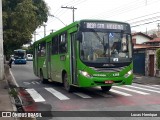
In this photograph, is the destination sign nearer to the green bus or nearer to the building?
the green bus

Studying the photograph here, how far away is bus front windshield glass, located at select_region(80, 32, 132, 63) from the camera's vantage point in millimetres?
12156

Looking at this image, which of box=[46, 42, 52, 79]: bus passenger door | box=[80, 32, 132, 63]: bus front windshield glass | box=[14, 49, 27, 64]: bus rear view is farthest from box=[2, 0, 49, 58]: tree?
box=[80, 32, 132, 63]: bus front windshield glass

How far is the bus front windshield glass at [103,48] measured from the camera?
39.9 feet

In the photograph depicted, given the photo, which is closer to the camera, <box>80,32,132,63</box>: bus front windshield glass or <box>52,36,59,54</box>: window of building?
<box>80,32,132,63</box>: bus front windshield glass

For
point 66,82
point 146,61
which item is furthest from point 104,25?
point 146,61

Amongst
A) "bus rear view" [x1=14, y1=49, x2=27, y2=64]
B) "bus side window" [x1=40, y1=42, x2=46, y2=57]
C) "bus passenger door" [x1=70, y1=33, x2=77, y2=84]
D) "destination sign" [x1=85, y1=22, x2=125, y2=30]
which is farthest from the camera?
"bus rear view" [x1=14, y1=49, x2=27, y2=64]

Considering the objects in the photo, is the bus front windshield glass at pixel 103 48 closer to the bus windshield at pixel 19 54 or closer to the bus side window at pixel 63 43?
the bus side window at pixel 63 43

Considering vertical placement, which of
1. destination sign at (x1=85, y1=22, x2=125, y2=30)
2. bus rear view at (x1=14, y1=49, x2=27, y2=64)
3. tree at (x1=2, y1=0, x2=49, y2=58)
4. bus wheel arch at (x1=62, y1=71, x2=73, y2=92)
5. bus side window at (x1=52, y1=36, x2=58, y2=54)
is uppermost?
tree at (x1=2, y1=0, x2=49, y2=58)

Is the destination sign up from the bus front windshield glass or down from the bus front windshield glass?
up

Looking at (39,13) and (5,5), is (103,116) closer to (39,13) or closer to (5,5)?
(5,5)

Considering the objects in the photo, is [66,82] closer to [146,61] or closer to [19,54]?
[146,61]

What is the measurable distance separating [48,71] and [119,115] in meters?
9.82

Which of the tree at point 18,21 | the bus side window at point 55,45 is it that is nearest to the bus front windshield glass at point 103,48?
the bus side window at point 55,45

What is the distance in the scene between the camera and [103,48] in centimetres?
1225
